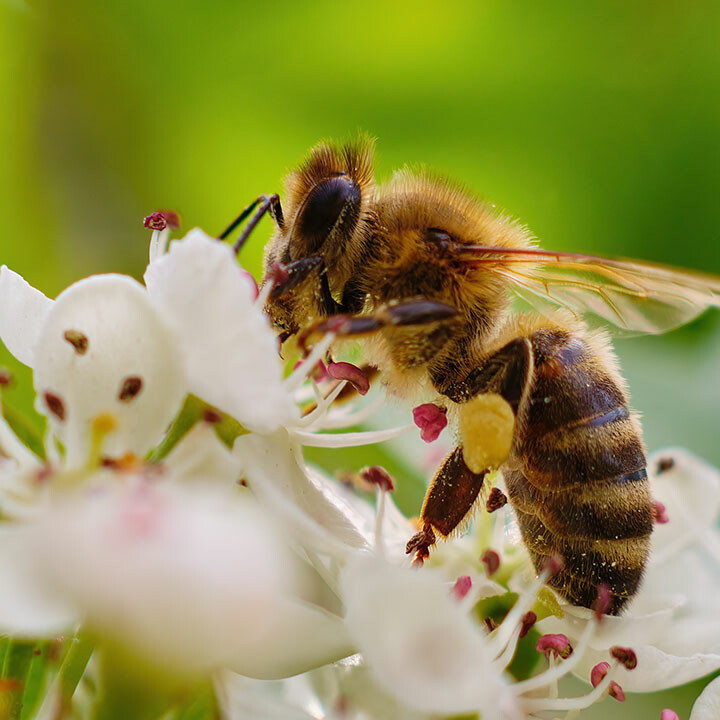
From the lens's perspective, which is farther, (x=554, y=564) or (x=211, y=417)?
(x=554, y=564)

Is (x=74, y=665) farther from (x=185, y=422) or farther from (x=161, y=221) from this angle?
(x=161, y=221)

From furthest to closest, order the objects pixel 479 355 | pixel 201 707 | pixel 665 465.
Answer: pixel 665 465 < pixel 479 355 < pixel 201 707

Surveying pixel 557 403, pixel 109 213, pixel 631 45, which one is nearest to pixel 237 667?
pixel 557 403

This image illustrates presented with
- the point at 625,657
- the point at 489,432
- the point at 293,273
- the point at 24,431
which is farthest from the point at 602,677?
the point at 24,431

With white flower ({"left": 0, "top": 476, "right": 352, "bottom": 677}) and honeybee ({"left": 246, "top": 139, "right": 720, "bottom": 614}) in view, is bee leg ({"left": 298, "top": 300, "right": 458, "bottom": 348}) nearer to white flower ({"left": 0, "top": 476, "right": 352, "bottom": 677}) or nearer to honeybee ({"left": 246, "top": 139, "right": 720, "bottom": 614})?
honeybee ({"left": 246, "top": 139, "right": 720, "bottom": 614})

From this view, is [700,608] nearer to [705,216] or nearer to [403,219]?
[403,219]

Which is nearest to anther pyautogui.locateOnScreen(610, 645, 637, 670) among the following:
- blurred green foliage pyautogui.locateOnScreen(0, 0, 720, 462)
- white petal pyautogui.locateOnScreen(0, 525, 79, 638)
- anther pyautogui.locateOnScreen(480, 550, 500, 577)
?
anther pyautogui.locateOnScreen(480, 550, 500, 577)
